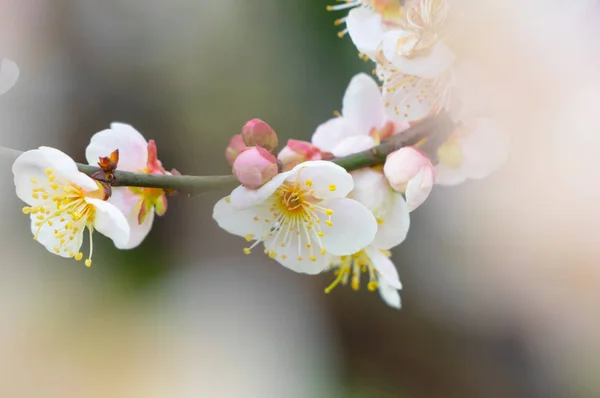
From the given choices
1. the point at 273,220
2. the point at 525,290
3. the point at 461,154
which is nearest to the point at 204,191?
the point at 273,220

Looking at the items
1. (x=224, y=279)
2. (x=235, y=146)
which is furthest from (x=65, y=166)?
(x=224, y=279)

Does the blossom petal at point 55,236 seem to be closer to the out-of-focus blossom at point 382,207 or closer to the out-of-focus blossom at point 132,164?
the out-of-focus blossom at point 132,164

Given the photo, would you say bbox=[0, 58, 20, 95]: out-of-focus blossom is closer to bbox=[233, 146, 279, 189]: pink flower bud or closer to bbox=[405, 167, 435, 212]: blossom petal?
bbox=[233, 146, 279, 189]: pink flower bud

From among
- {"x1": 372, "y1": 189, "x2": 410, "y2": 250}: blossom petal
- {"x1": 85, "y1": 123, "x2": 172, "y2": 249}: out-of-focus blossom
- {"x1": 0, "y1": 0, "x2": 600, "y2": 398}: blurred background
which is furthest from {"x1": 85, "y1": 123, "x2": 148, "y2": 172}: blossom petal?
{"x1": 0, "y1": 0, "x2": 600, "y2": 398}: blurred background

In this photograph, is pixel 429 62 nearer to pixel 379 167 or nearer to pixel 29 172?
pixel 379 167

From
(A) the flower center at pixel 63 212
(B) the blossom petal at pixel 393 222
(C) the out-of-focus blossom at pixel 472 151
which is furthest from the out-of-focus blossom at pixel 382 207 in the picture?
(A) the flower center at pixel 63 212

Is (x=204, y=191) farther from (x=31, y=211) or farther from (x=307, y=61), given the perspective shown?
(x=307, y=61)
